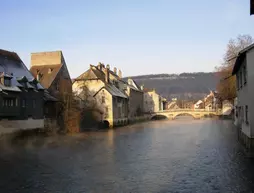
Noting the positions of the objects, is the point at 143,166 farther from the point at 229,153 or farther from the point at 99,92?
the point at 99,92

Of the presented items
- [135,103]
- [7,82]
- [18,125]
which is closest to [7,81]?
[7,82]

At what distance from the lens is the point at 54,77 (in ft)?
162

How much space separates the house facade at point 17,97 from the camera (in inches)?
1363

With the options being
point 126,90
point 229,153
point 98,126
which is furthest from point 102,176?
point 126,90

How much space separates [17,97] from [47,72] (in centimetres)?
1541

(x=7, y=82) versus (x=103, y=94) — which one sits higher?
(x=7, y=82)

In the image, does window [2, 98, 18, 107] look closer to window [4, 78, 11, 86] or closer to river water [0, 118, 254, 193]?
window [4, 78, 11, 86]

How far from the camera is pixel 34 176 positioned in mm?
16172

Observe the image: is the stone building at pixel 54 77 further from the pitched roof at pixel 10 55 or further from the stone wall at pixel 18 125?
the pitched roof at pixel 10 55

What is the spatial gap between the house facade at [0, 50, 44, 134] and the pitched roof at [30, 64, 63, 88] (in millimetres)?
5944

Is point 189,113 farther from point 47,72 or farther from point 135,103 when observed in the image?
point 47,72

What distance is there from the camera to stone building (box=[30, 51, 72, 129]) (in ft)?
149

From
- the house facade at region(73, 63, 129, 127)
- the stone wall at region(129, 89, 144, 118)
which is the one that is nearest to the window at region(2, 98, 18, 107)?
the house facade at region(73, 63, 129, 127)

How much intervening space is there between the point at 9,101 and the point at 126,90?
46.4 metres
